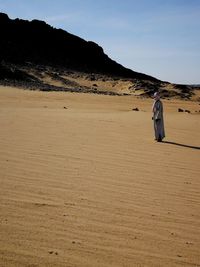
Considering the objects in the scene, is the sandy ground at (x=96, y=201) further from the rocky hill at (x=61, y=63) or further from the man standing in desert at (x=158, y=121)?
the rocky hill at (x=61, y=63)

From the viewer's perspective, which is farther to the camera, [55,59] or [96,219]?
[55,59]

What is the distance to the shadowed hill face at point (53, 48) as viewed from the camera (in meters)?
54.6

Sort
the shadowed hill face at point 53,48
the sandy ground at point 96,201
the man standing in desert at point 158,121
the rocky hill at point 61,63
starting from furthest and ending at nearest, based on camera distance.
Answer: the shadowed hill face at point 53,48 → the rocky hill at point 61,63 → the man standing in desert at point 158,121 → the sandy ground at point 96,201

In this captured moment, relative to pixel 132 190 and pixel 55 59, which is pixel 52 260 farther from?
pixel 55 59

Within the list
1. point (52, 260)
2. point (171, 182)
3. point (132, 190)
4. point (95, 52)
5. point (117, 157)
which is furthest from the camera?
point (95, 52)

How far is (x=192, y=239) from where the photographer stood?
15.1 ft

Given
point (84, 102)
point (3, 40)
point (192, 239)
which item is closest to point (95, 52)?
point (3, 40)

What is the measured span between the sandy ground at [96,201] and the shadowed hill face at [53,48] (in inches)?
1652

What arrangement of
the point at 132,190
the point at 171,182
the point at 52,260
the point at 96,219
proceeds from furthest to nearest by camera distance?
the point at 171,182
the point at 132,190
the point at 96,219
the point at 52,260

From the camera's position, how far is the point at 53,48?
61000 mm

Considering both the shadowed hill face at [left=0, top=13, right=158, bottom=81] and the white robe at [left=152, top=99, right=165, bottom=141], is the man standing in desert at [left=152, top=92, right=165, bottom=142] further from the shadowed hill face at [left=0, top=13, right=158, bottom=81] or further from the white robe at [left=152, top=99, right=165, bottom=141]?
the shadowed hill face at [left=0, top=13, right=158, bottom=81]

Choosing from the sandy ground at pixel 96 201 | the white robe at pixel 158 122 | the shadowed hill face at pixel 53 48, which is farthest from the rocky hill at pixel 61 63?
the sandy ground at pixel 96 201

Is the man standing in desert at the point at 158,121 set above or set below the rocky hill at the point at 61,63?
below

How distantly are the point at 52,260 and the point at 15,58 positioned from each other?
45306mm
